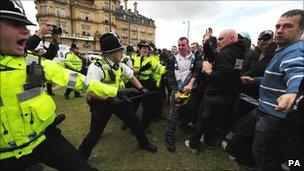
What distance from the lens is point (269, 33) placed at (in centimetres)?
531

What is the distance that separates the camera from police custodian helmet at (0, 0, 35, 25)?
1.83 m

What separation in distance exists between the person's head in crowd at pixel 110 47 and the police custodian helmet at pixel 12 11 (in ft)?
6.56

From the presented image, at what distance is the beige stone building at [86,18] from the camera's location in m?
54.6

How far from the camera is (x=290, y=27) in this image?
2.71 meters

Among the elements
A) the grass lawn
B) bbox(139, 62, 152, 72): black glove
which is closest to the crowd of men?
the grass lawn

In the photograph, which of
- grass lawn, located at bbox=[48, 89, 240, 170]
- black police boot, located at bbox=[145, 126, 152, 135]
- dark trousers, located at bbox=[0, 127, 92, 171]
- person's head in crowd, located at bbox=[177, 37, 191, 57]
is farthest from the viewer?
black police boot, located at bbox=[145, 126, 152, 135]

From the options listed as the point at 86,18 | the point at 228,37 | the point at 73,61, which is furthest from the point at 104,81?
the point at 86,18

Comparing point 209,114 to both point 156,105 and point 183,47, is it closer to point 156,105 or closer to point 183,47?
point 183,47

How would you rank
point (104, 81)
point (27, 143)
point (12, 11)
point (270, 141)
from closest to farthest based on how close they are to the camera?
point (12, 11)
point (27, 143)
point (270, 141)
point (104, 81)

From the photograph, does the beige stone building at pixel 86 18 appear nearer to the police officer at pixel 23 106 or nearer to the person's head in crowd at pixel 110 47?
the person's head in crowd at pixel 110 47

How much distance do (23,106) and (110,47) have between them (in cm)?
219

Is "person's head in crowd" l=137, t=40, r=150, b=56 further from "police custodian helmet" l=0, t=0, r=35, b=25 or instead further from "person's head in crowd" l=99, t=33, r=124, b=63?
"police custodian helmet" l=0, t=0, r=35, b=25

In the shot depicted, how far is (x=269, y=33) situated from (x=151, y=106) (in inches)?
127

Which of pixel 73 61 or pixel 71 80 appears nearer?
pixel 71 80
